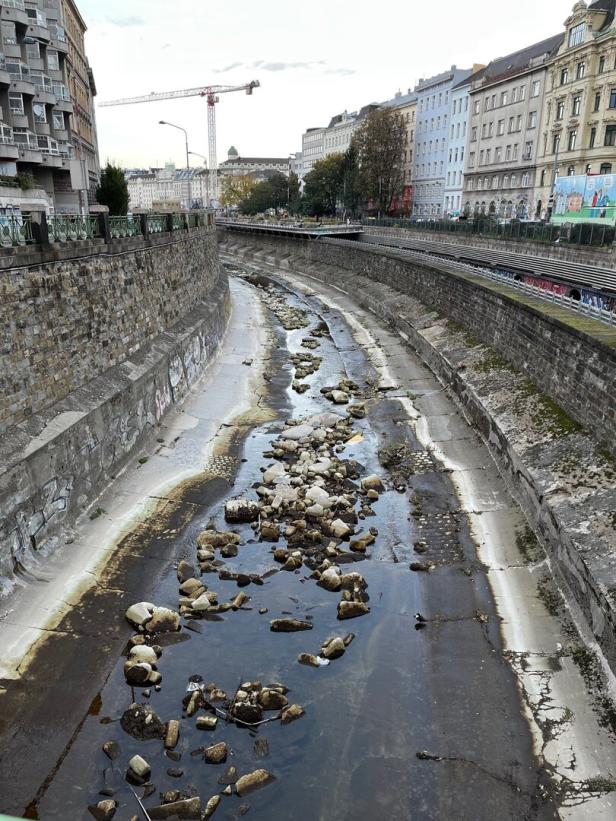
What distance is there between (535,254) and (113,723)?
44.2 m

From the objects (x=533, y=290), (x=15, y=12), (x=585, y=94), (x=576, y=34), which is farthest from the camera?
(x=576, y=34)

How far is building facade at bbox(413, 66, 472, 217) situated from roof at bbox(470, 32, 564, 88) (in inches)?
277

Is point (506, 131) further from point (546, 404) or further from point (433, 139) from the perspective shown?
point (546, 404)

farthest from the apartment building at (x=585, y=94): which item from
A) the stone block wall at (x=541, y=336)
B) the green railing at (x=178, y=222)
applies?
the green railing at (x=178, y=222)

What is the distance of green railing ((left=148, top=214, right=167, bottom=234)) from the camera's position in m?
28.6

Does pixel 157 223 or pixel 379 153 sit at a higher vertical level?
pixel 379 153

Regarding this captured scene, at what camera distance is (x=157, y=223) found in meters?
29.8

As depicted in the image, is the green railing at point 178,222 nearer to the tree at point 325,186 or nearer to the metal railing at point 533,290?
the metal railing at point 533,290

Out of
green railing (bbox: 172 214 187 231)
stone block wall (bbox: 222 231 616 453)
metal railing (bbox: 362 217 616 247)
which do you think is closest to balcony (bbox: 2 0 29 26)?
green railing (bbox: 172 214 187 231)

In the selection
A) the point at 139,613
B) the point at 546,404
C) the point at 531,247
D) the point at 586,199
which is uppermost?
the point at 586,199

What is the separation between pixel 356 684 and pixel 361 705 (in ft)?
1.91

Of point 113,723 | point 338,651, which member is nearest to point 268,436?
point 338,651

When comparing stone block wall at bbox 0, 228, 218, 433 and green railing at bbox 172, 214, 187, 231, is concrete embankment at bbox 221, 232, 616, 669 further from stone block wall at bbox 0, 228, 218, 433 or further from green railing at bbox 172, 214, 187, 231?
green railing at bbox 172, 214, 187, 231

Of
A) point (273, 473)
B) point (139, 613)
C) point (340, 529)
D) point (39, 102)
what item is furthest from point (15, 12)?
point (139, 613)
